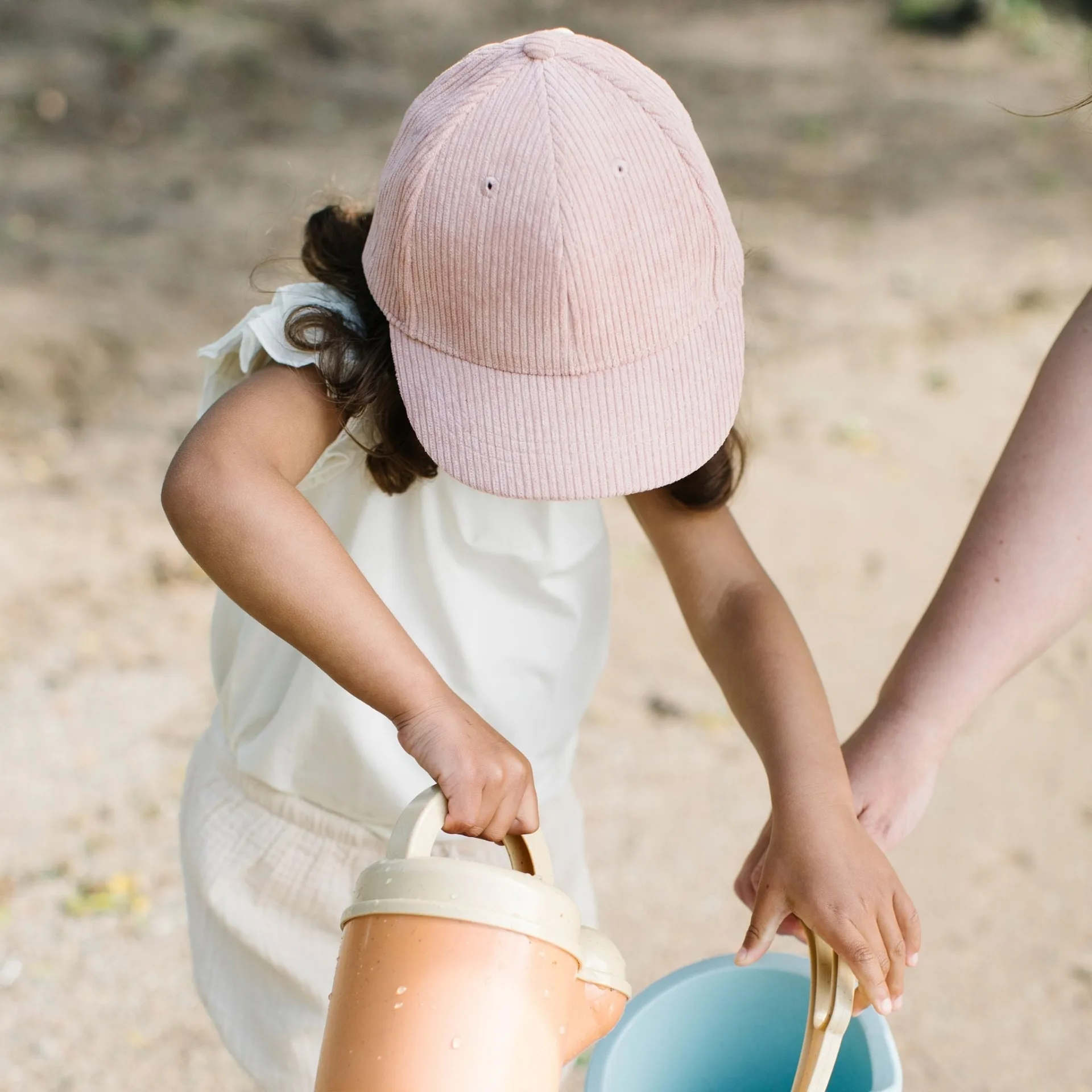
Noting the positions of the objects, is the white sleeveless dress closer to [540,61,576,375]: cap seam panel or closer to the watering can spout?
[540,61,576,375]: cap seam panel

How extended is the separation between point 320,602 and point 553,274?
0.32 m

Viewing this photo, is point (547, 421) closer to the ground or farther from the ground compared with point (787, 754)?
farther from the ground

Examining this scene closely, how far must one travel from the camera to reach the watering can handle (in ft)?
2.97

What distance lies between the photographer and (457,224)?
3.35ft

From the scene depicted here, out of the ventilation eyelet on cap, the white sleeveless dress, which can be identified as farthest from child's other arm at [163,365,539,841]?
the ventilation eyelet on cap

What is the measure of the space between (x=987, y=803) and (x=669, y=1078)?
1.65 metres

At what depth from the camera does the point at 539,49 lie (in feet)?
3.53

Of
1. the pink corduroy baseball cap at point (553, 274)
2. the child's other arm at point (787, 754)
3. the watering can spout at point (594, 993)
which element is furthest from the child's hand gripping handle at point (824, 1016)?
the pink corduroy baseball cap at point (553, 274)

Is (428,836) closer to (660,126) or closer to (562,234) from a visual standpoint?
(562,234)

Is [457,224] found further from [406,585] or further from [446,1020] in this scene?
[446,1020]

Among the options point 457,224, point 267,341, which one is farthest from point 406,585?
point 457,224

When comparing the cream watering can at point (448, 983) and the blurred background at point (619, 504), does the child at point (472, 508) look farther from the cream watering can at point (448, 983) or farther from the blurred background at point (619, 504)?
the blurred background at point (619, 504)

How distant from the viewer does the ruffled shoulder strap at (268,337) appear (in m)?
1.15

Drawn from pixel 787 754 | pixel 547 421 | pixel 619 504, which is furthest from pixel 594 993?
pixel 619 504
